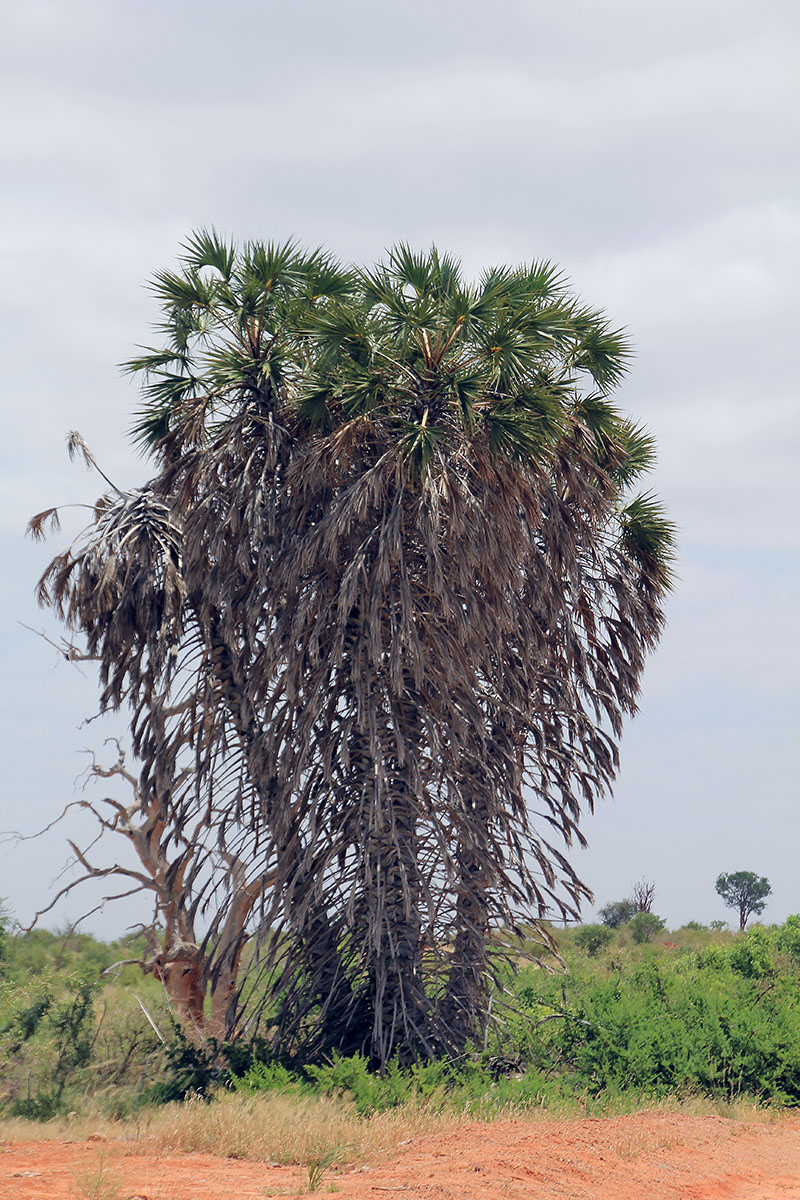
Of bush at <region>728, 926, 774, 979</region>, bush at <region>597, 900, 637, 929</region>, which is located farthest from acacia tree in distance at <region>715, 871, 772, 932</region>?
bush at <region>728, 926, 774, 979</region>

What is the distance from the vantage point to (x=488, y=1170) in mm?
7672

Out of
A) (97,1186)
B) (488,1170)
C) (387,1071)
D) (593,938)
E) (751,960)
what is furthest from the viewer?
(593,938)

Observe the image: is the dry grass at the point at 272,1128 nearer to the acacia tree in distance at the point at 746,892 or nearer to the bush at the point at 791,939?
the bush at the point at 791,939

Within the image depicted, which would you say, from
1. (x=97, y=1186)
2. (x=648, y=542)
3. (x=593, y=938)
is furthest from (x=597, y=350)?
(x=593, y=938)

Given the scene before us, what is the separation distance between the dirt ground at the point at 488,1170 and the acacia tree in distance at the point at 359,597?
2.78m

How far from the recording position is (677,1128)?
999cm

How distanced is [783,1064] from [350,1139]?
21.3 ft

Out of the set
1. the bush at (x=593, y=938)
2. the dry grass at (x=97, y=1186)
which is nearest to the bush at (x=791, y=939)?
the bush at (x=593, y=938)

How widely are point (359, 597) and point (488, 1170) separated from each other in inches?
251

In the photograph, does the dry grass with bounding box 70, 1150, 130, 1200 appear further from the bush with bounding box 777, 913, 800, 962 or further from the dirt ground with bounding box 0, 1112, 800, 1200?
the bush with bounding box 777, 913, 800, 962

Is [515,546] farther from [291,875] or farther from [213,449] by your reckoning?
[291,875]

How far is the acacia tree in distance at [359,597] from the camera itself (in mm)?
11867

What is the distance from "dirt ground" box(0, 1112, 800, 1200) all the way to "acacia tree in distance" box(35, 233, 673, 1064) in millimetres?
2778

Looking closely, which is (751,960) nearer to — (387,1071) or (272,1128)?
(387,1071)
